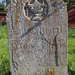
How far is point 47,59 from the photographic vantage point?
2148 millimetres

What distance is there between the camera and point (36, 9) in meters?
1.99

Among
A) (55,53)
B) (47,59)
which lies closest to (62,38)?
(55,53)

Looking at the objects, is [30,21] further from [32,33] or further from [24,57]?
[24,57]

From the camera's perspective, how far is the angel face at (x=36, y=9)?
197 cm

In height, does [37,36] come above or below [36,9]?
below

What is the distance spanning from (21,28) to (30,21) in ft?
0.66

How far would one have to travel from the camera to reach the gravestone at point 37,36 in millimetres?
1967

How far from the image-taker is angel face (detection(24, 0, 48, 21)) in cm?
197

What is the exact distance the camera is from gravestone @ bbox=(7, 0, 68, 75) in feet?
6.45

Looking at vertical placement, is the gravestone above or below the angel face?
below

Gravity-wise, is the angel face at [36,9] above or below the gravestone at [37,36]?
above

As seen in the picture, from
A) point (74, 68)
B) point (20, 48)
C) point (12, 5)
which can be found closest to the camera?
point (12, 5)

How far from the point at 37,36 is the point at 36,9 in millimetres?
472

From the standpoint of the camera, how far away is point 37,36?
2.07 m
